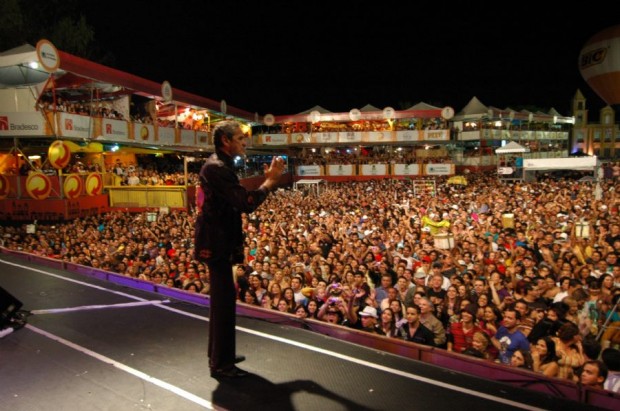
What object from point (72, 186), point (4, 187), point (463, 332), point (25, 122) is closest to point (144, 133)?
point (72, 186)

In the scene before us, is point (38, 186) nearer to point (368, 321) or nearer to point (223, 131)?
point (368, 321)

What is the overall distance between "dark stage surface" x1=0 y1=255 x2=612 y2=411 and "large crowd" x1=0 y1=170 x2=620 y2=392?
39.5 inches

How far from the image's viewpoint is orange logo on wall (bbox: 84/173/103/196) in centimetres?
1502

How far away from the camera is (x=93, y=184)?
1529 centimetres

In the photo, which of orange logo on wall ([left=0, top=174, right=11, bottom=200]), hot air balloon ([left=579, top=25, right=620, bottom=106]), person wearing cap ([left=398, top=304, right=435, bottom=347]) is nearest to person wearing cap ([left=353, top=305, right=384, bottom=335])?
person wearing cap ([left=398, top=304, right=435, bottom=347])

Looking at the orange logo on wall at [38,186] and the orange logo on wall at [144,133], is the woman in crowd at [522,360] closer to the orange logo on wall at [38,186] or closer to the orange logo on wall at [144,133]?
the orange logo on wall at [38,186]

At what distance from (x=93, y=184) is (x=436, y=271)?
13.4 meters

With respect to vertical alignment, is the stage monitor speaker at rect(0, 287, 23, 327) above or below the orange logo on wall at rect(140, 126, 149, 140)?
below

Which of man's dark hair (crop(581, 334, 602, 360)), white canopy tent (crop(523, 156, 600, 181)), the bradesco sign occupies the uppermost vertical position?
the bradesco sign

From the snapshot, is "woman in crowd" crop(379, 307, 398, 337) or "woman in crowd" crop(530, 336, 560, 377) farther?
"woman in crowd" crop(379, 307, 398, 337)

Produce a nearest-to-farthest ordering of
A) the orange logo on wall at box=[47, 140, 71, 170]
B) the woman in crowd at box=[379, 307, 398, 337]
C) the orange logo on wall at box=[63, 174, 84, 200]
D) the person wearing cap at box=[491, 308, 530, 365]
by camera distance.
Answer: the person wearing cap at box=[491, 308, 530, 365], the woman in crowd at box=[379, 307, 398, 337], the orange logo on wall at box=[47, 140, 71, 170], the orange logo on wall at box=[63, 174, 84, 200]

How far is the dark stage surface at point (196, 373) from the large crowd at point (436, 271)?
100cm

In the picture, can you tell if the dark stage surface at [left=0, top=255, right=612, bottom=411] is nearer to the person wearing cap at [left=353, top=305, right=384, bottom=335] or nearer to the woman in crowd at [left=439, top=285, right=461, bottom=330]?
the person wearing cap at [left=353, top=305, right=384, bottom=335]

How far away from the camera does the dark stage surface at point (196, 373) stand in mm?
2236
